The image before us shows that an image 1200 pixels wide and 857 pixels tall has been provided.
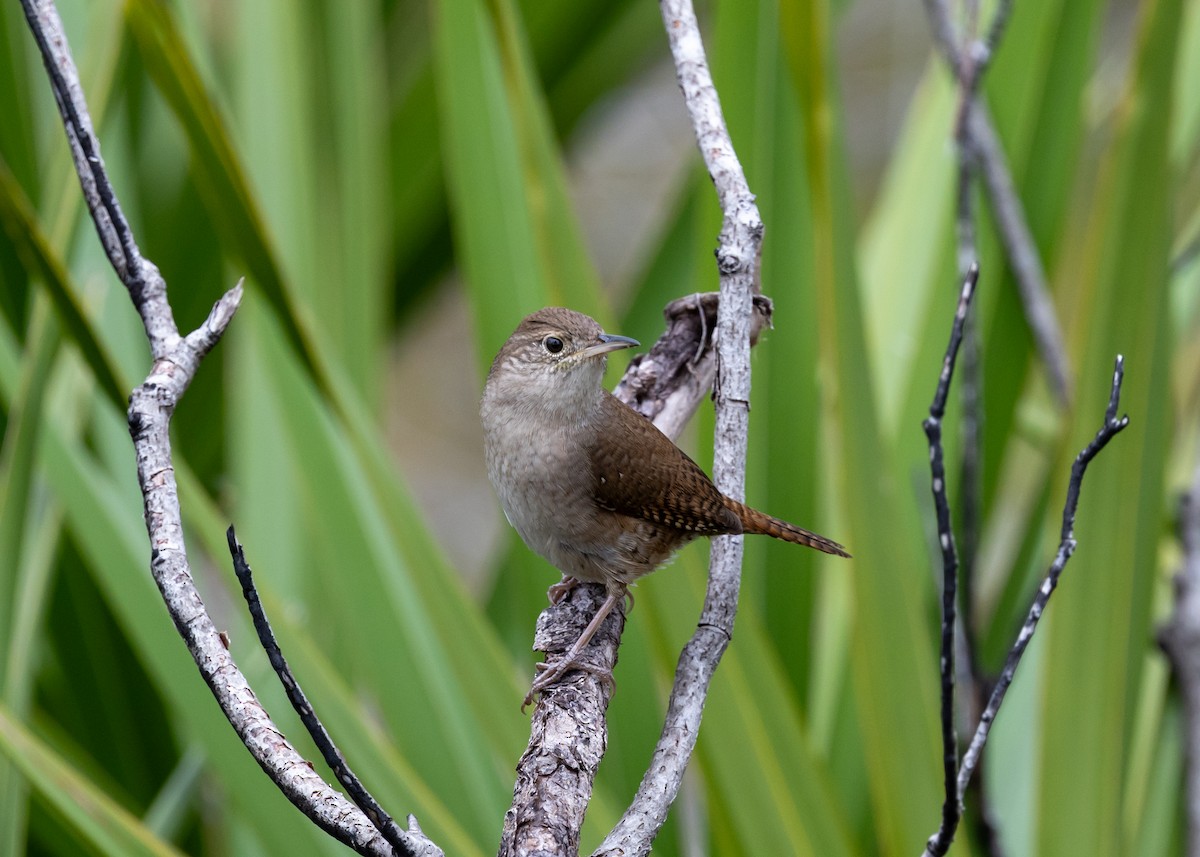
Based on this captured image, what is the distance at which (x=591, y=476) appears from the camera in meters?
1.77

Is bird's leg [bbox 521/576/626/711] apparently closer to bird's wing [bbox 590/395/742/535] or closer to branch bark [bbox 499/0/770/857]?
branch bark [bbox 499/0/770/857]

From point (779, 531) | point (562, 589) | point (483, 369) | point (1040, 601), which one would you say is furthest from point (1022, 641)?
point (483, 369)

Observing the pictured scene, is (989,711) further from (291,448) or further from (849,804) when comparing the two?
(291,448)

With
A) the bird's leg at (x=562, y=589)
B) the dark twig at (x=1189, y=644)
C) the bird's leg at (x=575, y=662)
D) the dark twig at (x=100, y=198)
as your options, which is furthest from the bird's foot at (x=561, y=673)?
the dark twig at (x=1189, y=644)

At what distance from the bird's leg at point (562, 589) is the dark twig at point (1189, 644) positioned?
111 centimetres

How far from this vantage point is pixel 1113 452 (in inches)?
66.2

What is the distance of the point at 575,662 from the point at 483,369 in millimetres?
1075

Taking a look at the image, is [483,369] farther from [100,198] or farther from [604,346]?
[100,198]

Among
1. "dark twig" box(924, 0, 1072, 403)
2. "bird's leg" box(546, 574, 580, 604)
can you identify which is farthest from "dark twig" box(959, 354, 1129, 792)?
"dark twig" box(924, 0, 1072, 403)

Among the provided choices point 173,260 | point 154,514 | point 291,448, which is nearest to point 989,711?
point 154,514

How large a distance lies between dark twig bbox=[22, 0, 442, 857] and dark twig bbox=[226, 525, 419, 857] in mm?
22

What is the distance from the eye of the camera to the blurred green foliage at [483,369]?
5.59 feet

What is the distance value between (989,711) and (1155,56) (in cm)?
118

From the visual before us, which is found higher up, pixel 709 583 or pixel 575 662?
pixel 709 583
